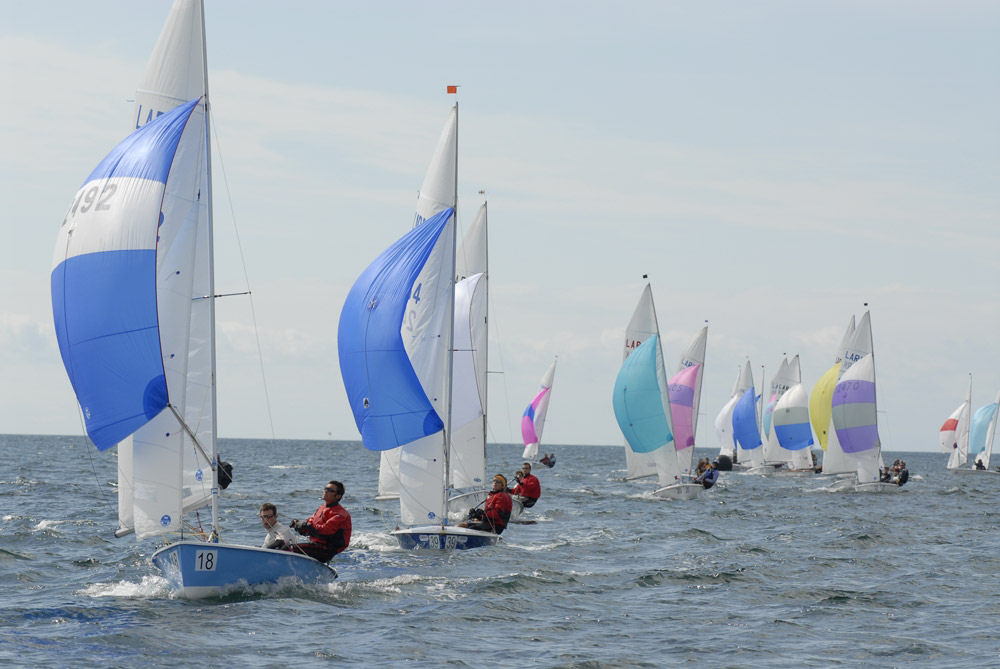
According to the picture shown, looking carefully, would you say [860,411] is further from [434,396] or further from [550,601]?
[550,601]

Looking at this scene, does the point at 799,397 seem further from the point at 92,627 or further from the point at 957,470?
the point at 92,627

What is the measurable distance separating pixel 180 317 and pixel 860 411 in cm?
3543

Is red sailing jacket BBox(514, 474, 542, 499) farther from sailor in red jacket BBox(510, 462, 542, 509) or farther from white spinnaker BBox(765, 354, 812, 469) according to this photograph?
white spinnaker BBox(765, 354, 812, 469)

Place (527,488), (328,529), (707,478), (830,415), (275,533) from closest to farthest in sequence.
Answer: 1. (275,533)
2. (328,529)
3. (527,488)
4. (707,478)
5. (830,415)

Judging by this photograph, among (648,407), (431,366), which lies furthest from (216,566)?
(648,407)

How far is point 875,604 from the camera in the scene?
712 inches

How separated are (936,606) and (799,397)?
1911 inches

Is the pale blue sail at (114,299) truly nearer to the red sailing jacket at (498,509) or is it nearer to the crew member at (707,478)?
the red sailing jacket at (498,509)

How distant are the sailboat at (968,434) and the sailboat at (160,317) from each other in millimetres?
73467

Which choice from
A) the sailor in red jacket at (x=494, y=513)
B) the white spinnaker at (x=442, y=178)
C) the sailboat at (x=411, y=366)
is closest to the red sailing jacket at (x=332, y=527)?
the sailboat at (x=411, y=366)

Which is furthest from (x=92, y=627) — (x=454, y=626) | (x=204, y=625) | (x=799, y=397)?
(x=799, y=397)

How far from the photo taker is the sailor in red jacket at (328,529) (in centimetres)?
1720

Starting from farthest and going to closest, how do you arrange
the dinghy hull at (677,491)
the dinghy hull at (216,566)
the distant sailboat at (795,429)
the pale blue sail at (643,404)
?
the distant sailboat at (795,429), the dinghy hull at (677,491), the pale blue sail at (643,404), the dinghy hull at (216,566)

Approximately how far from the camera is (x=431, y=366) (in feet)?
73.8
